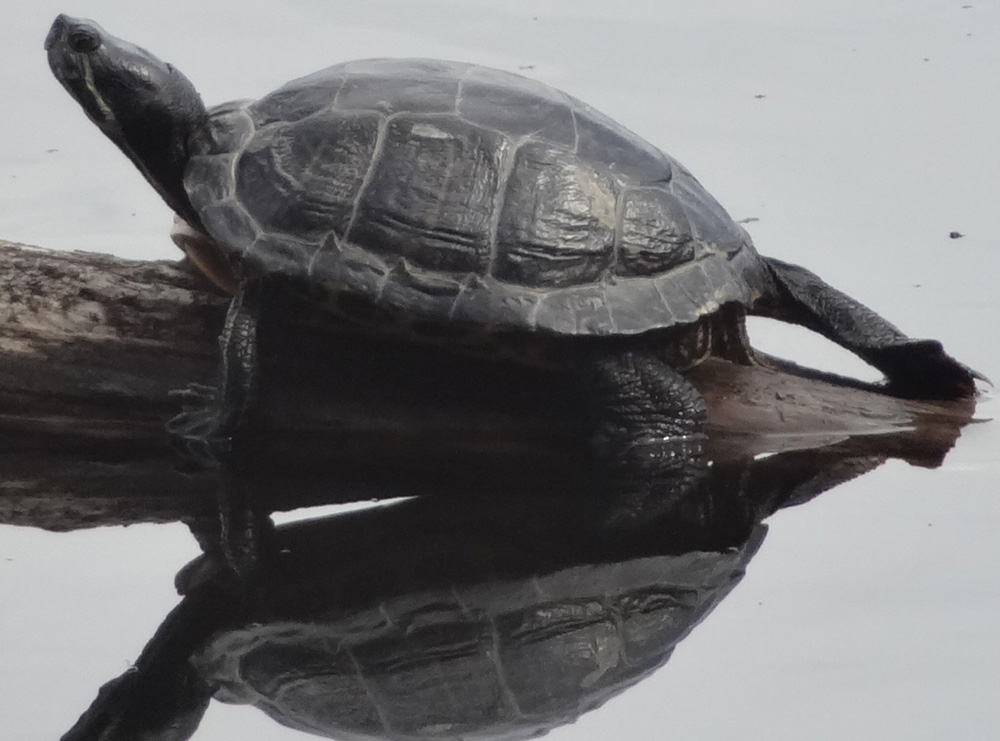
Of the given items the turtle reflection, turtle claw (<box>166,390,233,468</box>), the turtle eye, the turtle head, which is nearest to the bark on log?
turtle claw (<box>166,390,233,468</box>)

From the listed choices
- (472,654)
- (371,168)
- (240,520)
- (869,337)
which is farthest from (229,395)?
(869,337)

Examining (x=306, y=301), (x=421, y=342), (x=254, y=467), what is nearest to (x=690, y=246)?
(x=421, y=342)

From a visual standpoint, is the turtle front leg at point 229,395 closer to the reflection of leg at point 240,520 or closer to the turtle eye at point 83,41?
the reflection of leg at point 240,520

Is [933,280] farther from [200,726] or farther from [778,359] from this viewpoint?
[200,726]

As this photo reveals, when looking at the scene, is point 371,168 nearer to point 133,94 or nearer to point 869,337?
point 133,94

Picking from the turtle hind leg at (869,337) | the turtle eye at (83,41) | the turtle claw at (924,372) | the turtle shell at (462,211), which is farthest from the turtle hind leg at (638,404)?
the turtle eye at (83,41)

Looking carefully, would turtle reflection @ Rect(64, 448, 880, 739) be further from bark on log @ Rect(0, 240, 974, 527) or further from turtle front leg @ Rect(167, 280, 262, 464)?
turtle front leg @ Rect(167, 280, 262, 464)
